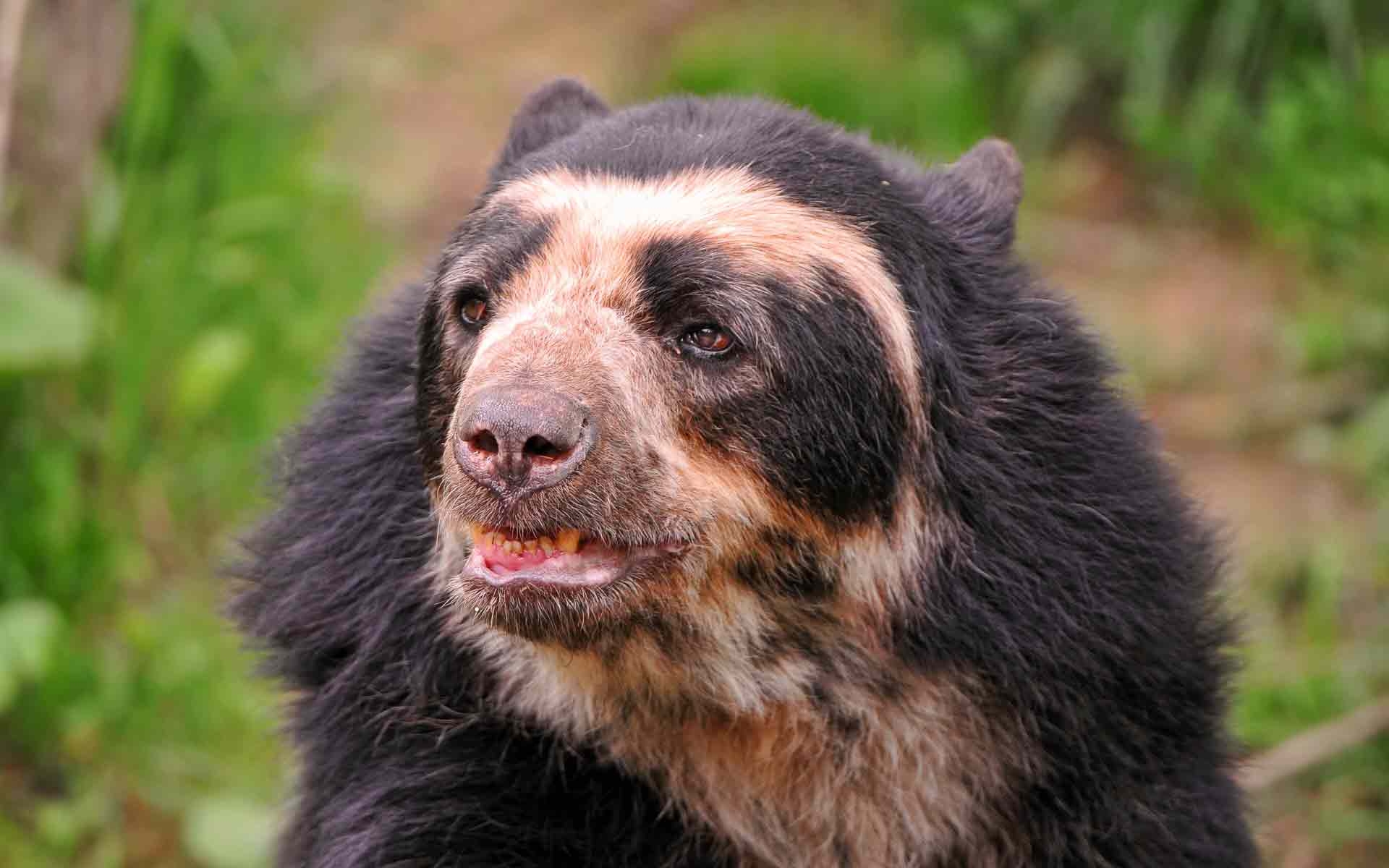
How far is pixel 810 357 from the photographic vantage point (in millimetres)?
3227

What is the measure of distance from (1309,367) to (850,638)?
382 centimetres

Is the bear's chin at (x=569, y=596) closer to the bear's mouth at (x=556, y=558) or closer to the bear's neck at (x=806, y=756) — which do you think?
the bear's mouth at (x=556, y=558)

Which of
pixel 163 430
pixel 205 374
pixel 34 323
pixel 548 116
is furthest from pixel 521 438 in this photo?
pixel 163 430

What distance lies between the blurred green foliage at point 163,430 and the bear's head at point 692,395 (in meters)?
1.19

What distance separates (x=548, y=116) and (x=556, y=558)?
1.09m

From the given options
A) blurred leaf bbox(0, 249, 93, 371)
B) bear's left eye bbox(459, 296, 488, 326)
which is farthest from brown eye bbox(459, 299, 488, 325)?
blurred leaf bbox(0, 249, 93, 371)

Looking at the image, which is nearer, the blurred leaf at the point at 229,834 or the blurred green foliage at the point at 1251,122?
the blurred leaf at the point at 229,834

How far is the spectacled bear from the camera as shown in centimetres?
317

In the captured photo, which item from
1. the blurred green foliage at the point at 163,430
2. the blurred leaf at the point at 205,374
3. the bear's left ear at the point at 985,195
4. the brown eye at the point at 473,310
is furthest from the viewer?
the blurred leaf at the point at 205,374

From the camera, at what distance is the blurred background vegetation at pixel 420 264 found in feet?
16.9

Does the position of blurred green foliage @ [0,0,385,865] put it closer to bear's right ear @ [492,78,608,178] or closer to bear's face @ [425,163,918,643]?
bear's right ear @ [492,78,608,178]

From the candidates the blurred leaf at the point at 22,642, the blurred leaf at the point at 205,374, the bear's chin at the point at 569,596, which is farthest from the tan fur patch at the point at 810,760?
the blurred leaf at the point at 205,374

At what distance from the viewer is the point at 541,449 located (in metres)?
2.95

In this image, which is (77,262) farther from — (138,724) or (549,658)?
(549,658)
